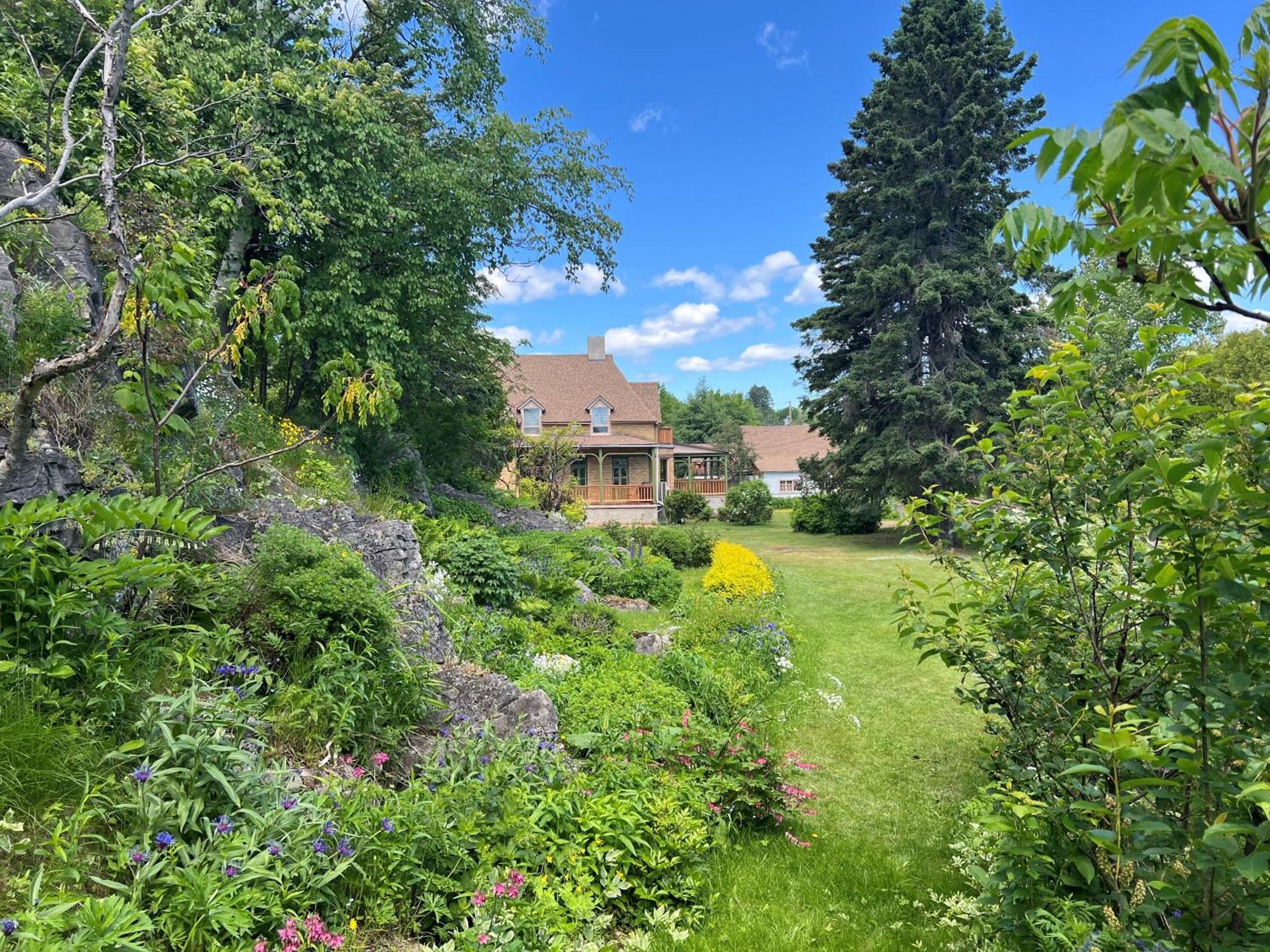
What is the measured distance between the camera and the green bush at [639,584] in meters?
9.77

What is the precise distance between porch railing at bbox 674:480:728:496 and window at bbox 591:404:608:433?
21.9 feet

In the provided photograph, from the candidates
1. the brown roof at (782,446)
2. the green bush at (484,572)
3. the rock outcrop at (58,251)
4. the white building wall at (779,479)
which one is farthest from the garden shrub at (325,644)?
the white building wall at (779,479)

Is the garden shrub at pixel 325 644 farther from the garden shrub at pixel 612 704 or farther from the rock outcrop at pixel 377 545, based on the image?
the garden shrub at pixel 612 704

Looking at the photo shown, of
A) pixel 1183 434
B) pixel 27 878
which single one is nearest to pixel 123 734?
pixel 27 878

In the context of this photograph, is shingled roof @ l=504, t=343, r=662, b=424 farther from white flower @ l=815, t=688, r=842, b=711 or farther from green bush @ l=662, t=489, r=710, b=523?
white flower @ l=815, t=688, r=842, b=711

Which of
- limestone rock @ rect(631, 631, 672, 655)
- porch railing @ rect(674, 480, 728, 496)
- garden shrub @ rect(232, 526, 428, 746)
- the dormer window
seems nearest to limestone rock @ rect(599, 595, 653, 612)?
limestone rock @ rect(631, 631, 672, 655)

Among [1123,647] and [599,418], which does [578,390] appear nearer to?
[599,418]

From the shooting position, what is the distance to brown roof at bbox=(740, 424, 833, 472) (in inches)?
1861

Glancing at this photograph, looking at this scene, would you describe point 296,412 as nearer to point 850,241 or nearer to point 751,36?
point 751,36

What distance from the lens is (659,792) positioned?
11.3ft

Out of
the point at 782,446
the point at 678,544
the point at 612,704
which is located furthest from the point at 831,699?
the point at 782,446

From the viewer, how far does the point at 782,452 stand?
4834 centimetres

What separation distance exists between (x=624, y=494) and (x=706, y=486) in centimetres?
879

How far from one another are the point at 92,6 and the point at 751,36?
12.0 metres
